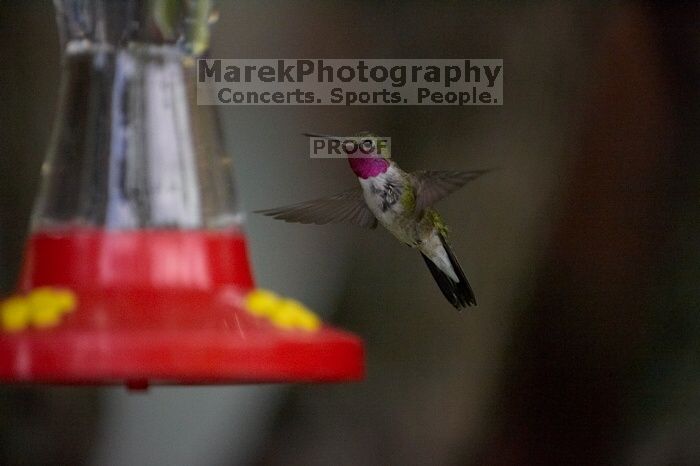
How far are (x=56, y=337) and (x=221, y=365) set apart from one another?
0.15 metres

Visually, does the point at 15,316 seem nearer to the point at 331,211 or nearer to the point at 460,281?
the point at 331,211

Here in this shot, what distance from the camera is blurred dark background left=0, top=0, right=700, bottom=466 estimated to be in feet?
9.27

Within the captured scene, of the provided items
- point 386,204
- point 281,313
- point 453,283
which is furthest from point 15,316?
point 453,283

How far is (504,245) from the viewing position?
2.88 meters

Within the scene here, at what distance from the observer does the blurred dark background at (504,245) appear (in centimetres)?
283

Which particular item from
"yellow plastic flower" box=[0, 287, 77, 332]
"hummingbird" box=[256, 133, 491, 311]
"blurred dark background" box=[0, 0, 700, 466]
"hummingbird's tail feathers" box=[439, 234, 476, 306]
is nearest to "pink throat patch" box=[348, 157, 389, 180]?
"hummingbird" box=[256, 133, 491, 311]

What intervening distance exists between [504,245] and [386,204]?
93 centimetres

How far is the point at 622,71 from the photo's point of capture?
2.89 m

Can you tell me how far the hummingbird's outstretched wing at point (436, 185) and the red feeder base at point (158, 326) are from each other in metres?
0.53

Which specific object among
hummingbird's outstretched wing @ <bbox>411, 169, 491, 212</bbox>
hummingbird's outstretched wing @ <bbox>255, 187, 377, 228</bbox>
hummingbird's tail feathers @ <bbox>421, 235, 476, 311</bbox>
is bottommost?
hummingbird's tail feathers @ <bbox>421, 235, 476, 311</bbox>

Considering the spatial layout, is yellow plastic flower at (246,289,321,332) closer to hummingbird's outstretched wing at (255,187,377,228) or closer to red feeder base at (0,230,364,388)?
red feeder base at (0,230,364,388)

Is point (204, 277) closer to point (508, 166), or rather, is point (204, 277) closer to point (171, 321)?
point (171, 321)

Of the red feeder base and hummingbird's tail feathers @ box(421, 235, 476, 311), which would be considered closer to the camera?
the red feeder base

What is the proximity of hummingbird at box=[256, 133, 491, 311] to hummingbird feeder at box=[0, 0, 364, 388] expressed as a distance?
53 cm
